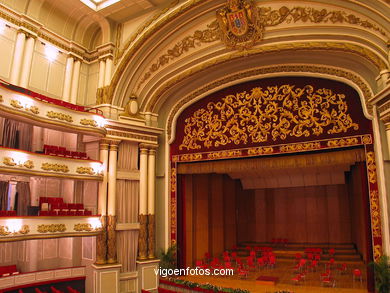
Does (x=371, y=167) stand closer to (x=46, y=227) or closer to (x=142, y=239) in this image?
(x=142, y=239)

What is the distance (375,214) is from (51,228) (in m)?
7.49

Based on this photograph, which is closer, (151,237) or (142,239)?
(142,239)

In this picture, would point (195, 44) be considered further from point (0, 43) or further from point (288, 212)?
point (288, 212)

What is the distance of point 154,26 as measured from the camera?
31.2 ft

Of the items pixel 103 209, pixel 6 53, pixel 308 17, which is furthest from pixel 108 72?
pixel 308 17

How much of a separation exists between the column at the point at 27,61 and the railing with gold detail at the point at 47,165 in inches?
85.2

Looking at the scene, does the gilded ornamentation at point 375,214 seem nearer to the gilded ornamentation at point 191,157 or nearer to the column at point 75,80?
the gilded ornamentation at point 191,157

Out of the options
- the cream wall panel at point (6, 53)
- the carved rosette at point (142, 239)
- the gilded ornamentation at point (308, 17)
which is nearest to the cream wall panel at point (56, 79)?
the cream wall panel at point (6, 53)

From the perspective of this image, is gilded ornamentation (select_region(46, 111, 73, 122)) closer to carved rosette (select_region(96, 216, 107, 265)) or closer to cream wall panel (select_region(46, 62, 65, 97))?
cream wall panel (select_region(46, 62, 65, 97))

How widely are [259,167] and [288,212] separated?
19.7 feet

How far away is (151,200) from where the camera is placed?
9.87 meters

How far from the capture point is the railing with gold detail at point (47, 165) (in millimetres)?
7312

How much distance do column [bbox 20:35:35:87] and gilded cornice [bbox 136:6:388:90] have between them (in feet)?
10.1

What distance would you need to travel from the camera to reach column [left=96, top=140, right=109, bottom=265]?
881 cm
